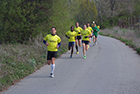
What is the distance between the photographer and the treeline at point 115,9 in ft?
184

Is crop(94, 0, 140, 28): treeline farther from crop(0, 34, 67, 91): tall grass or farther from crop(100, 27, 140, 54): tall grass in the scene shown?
crop(0, 34, 67, 91): tall grass

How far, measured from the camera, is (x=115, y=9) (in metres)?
56.9

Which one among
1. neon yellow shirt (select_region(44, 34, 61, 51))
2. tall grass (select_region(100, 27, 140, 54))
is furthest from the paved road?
tall grass (select_region(100, 27, 140, 54))

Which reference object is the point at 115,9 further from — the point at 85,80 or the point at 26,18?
the point at 85,80

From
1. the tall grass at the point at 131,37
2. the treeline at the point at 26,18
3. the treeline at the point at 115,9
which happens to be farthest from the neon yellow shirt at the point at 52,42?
the treeline at the point at 115,9

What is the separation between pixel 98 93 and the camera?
629 cm

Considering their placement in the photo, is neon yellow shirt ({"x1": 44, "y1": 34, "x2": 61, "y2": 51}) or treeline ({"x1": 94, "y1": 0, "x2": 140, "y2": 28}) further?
treeline ({"x1": 94, "y1": 0, "x2": 140, "y2": 28})

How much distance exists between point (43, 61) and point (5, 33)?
3.03 m

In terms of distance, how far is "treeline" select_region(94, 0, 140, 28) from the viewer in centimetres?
5597

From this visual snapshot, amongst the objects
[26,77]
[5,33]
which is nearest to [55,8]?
[5,33]

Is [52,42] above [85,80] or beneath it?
above

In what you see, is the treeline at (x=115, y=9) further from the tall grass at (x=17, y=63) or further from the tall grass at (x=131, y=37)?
the tall grass at (x=17, y=63)

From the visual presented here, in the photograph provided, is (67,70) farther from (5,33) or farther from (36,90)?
(5,33)

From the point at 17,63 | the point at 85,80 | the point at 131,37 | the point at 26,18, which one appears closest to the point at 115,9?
the point at 131,37
